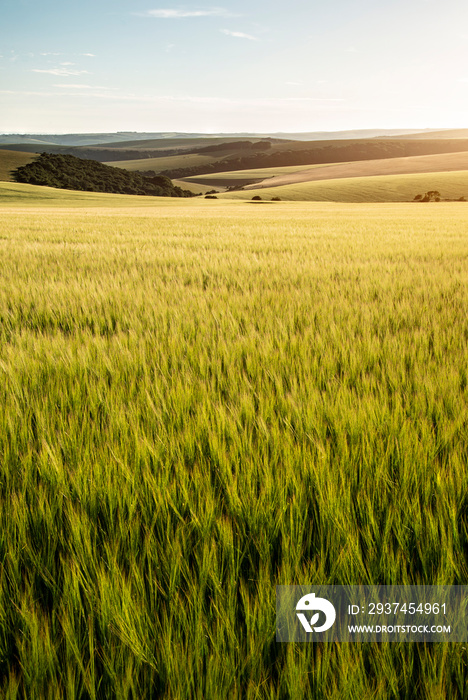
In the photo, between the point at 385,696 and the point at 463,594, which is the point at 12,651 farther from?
the point at 463,594

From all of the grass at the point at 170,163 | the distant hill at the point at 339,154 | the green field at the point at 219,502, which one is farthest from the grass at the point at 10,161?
the green field at the point at 219,502

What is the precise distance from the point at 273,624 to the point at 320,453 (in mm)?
548

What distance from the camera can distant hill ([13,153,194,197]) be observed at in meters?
65.7

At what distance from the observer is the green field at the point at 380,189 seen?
164 ft

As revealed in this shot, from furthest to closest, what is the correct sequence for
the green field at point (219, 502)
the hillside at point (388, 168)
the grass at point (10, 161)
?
the hillside at point (388, 168)
the grass at point (10, 161)
the green field at point (219, 502)

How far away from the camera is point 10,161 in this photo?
6862 cm

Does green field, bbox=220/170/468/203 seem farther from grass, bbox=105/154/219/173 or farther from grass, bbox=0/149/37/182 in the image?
grass, bbox=105/154/219/173

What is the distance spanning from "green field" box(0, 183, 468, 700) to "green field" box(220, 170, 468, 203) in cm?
5251

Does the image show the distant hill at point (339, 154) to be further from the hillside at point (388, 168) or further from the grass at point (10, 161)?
the grass at point (10, 161)

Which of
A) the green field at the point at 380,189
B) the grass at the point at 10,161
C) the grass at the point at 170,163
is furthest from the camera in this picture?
the grass at the point at 170,163

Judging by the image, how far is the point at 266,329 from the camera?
2.78 metres

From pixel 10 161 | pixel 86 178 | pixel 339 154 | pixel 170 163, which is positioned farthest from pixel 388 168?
pixel 170 163

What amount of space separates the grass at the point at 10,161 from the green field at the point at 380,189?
35.5m

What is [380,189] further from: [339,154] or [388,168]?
[339,154]
